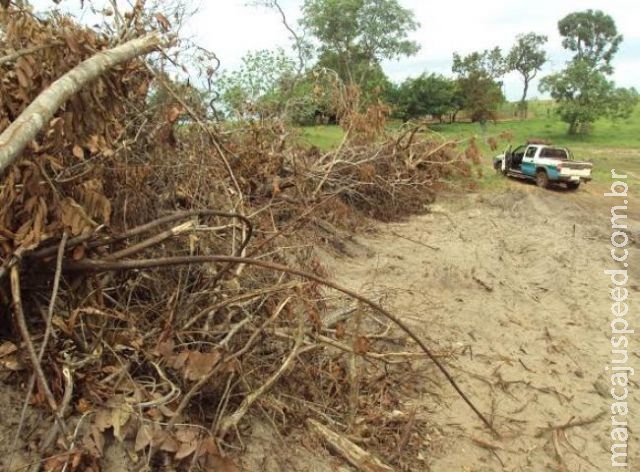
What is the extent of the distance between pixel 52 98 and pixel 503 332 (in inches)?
186

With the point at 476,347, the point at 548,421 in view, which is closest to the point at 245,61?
the point at 476,347

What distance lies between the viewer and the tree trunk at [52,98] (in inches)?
77.2

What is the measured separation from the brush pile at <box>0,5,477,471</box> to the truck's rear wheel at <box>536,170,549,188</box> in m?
10.8

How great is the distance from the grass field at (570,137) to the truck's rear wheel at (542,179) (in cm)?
89

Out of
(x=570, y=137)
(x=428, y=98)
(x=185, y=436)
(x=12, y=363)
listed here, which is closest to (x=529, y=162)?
(x=570, y=137)

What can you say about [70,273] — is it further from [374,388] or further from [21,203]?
[374,388]

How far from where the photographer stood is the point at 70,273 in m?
2.87

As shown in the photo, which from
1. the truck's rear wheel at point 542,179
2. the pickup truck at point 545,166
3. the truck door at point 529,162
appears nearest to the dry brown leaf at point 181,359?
the pickup truck at point 545,166

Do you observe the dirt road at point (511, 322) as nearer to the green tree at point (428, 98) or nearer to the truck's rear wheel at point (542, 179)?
the truck's rear wheel at point (542, 179)

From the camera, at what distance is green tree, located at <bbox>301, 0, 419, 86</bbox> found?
28.2m

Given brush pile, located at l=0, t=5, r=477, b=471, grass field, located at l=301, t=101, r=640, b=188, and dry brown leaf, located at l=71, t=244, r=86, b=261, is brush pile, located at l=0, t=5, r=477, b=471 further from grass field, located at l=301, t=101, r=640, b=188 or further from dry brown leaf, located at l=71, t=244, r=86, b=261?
grass field, located at l=301, t=101, r=640, b=188

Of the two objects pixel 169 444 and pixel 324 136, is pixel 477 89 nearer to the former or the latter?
pixel 324 136

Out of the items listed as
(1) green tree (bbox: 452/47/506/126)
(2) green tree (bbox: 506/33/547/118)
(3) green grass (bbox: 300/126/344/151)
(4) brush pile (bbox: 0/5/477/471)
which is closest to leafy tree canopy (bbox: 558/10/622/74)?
(2) green tree (bbox: 506/33/547/118)

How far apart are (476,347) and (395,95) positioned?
25566 millimetres
